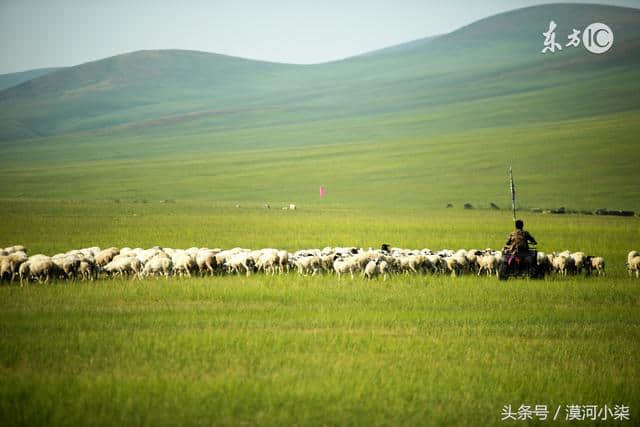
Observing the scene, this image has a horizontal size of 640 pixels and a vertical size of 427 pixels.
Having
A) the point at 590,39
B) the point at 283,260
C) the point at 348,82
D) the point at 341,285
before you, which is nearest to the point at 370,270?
the point at 341,285

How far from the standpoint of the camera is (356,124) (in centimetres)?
11031

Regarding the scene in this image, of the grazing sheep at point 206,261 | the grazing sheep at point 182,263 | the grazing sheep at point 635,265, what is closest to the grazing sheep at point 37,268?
the grazing sheep at point 182,263

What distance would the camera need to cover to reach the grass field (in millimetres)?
8125

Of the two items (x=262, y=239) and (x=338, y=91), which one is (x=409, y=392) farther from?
(x=338, y=91)

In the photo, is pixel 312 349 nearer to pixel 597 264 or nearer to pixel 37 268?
pixel 37 268

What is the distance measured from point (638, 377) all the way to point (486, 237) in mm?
19173

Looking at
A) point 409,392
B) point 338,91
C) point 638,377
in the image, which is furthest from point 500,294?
point 338,91

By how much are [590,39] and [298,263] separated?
5751 inches

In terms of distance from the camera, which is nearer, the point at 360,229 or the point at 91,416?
the point at 91,416

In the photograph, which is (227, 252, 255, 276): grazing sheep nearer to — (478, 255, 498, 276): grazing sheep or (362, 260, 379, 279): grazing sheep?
(362, 260, 379, 279): grazing sheep

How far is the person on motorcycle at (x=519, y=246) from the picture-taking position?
54.5 feet

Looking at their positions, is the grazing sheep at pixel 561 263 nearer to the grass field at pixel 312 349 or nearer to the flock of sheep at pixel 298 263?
the flock of sheep at pixel 298 263

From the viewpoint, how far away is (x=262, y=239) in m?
27.5

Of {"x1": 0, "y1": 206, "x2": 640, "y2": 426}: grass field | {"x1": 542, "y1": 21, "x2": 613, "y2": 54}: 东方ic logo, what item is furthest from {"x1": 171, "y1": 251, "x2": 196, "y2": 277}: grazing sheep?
{"x1": 542, "y1": 21, "x2": 613, "y2": 54}: 东方ic logo
